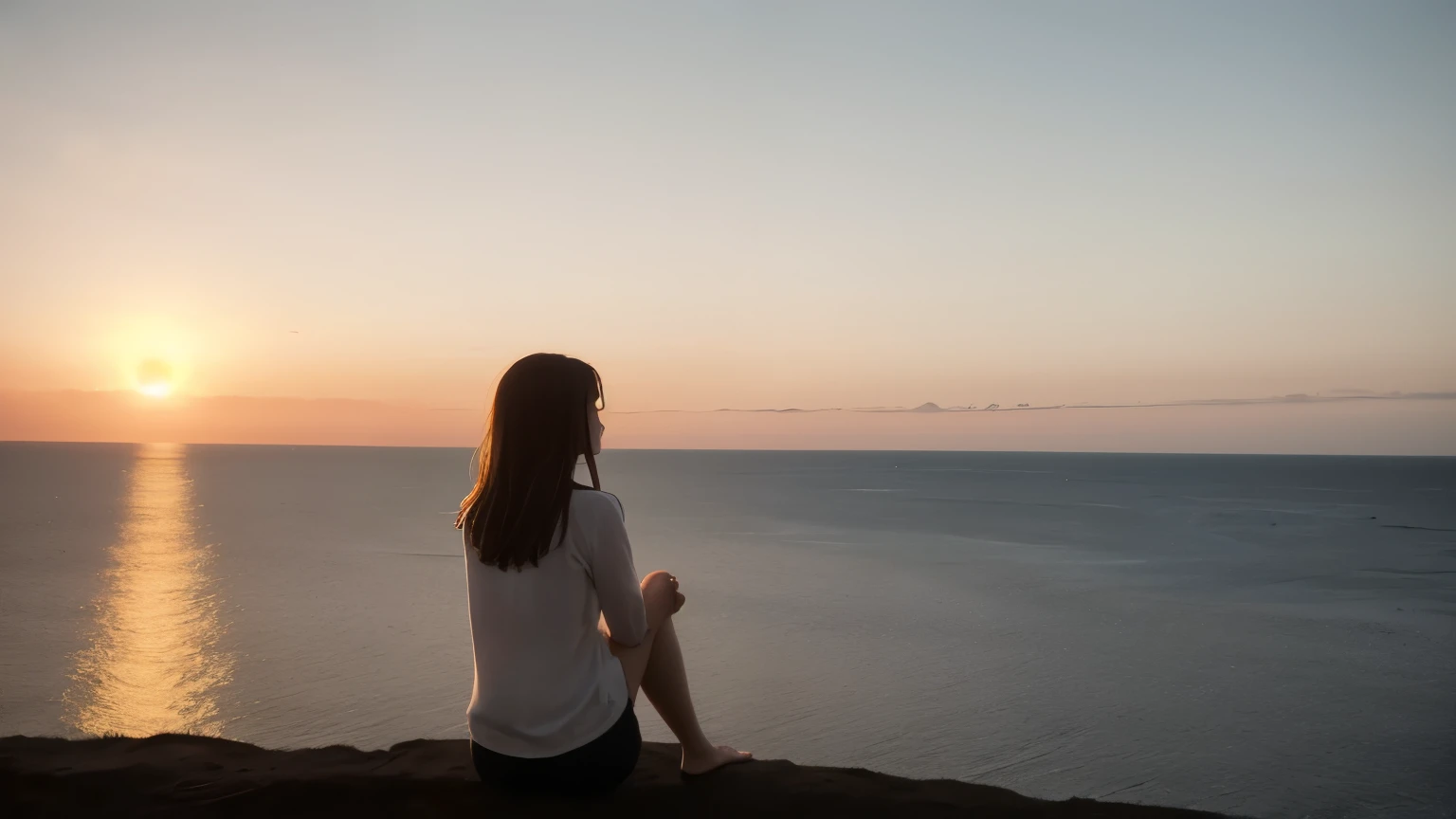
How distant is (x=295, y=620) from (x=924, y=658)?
7.17 m

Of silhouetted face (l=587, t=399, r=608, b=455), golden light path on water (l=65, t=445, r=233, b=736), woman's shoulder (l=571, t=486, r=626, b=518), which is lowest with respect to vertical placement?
golden light path on water (l=65, t=445, r=233, b=736)

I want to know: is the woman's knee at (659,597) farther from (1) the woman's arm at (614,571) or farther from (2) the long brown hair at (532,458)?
(2) the long brown hair at (532,458)

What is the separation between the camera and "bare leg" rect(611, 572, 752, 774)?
291cm

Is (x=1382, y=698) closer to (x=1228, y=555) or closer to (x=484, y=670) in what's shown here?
(x=484, y=670)

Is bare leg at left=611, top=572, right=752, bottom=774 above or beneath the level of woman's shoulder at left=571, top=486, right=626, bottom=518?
beneath

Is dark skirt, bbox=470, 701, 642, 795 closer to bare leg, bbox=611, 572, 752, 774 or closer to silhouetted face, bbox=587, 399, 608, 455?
bare leg, bbox=611, 572, 752, 774

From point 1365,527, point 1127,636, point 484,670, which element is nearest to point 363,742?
point 484,670

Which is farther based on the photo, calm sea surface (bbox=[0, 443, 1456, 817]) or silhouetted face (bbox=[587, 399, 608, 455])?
calm sea surface (bbox=[0, 443, 1456, 817])

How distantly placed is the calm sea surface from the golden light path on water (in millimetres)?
41

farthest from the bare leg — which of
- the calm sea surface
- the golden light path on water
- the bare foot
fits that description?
the golden light path on water

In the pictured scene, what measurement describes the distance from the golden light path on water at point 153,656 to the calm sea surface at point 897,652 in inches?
1.6

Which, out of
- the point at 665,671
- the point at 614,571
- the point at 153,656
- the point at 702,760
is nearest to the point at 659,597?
the point at 665,671

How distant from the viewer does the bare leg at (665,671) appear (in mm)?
2914

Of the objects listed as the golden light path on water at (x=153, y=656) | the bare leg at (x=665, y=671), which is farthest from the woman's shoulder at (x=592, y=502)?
the golden light path on water at (x=153, y=656)
